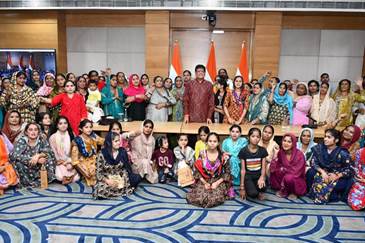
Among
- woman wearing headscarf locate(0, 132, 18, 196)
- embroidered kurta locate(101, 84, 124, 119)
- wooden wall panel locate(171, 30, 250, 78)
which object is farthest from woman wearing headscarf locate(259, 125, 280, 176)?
wooden wall panel locate(171, 30, 250, 78)

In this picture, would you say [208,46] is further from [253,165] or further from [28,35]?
[253,165]

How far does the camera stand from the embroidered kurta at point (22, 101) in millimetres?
4568

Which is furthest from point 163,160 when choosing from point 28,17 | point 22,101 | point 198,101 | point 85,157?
point 28,17

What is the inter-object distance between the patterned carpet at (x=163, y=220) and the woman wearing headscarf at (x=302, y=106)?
1.56m

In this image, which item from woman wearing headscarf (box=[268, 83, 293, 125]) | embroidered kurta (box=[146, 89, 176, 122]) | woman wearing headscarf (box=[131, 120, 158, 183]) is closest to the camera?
woman wearing headscarf (box=[131, 120, 158, 183])

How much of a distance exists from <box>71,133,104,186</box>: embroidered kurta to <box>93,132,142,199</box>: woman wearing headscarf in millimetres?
405

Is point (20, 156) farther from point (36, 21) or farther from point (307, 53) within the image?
point (307, 53)

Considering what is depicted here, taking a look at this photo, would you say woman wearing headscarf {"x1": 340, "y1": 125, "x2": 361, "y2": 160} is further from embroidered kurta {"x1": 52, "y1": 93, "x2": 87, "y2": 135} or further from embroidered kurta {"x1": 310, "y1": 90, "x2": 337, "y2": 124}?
embroidered kurta {"x1": 52, "y1": 93, "x2": 87, "y2": 135}

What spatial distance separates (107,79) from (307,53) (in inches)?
188

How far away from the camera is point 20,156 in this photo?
13.0ft

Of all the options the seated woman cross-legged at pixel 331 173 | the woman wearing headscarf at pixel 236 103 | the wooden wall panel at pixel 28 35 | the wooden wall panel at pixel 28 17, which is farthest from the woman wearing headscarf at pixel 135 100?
the wooden wall panel at pixel 28 17

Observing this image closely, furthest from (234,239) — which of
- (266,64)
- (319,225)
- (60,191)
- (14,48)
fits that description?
(14,48)

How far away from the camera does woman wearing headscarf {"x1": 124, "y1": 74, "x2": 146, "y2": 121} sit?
5252 mm

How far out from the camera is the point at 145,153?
429cm
